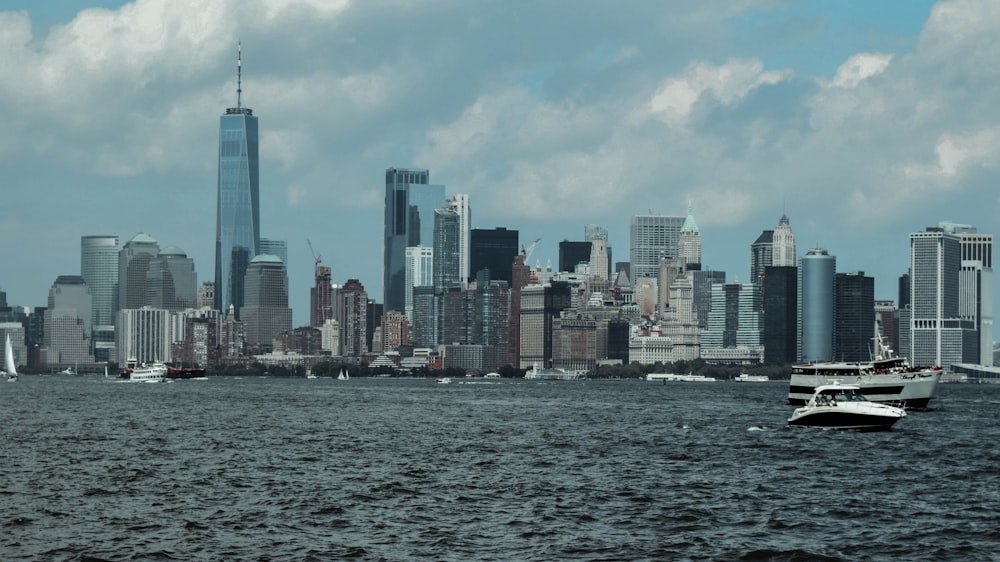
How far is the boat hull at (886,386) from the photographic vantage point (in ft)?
517

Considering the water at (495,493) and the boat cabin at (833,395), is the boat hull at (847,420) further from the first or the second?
the water at (495,493)

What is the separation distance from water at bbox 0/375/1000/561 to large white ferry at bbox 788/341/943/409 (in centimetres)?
3450

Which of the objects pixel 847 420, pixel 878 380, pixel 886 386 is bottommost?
pixel 847 420

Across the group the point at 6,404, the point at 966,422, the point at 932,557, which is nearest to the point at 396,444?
the point at 932,557

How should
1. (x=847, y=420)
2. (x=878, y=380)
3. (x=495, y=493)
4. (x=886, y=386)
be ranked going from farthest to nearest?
(x=886, y=386)
(x=878, y=380)
(x=847, y=420)
(x=495, y=493)

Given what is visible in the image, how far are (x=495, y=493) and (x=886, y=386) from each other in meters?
99.5

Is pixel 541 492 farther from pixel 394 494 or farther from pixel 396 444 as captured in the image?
pixel 396 444

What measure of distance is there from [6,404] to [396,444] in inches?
3710

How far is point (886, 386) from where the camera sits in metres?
158

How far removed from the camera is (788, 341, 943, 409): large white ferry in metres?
158

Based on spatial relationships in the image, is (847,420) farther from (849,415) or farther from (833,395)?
(833,395)

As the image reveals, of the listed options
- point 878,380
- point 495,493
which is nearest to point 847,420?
point 495,493

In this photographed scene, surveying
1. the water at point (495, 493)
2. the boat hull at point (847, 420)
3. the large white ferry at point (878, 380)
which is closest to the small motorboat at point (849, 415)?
the boat hull at point (847, 420)

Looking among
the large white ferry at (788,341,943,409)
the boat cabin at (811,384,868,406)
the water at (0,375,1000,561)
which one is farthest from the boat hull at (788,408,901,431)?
the large white ferry at (788,341,943,409)
